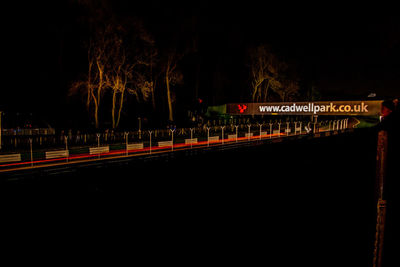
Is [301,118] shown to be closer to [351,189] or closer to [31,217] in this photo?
[351,189]

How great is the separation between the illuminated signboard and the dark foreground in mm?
24354

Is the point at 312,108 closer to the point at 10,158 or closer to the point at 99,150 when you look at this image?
the point at 99,150

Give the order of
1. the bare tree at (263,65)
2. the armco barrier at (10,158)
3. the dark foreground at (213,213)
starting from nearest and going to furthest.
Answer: the dark foreground at (213,213), the armco barrier at (10,158), the bare tree at (263,65)

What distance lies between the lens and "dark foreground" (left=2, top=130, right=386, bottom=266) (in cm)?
486

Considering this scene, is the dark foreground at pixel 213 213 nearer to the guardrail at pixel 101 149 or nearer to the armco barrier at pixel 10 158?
the armco barrier at pixel 10 158

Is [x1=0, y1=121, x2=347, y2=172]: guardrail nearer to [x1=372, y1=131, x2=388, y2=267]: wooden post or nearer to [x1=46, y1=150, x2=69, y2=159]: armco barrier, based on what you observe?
[x1=46, y1=150, x2=69, y2=159]: armco barrier

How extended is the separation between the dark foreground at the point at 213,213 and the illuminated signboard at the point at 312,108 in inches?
959

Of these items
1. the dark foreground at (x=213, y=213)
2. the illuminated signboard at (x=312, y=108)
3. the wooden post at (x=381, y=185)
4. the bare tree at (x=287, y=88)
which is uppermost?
the bare tree at (x=287, y=88)

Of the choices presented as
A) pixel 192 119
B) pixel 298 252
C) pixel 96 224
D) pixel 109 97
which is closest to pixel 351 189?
pixel 298 252

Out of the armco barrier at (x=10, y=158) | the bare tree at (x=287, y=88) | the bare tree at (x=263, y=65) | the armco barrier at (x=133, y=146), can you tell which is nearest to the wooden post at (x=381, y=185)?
the armco barrier at (x=133, y=146)

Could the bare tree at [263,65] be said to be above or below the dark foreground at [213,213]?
above

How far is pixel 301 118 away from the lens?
1810 inches

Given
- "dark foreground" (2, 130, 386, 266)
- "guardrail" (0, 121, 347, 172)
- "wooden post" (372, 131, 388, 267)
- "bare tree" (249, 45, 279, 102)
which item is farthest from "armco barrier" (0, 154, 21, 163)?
"bare tree" (249, 45, 279, 102)

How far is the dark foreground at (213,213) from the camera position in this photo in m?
4.86
